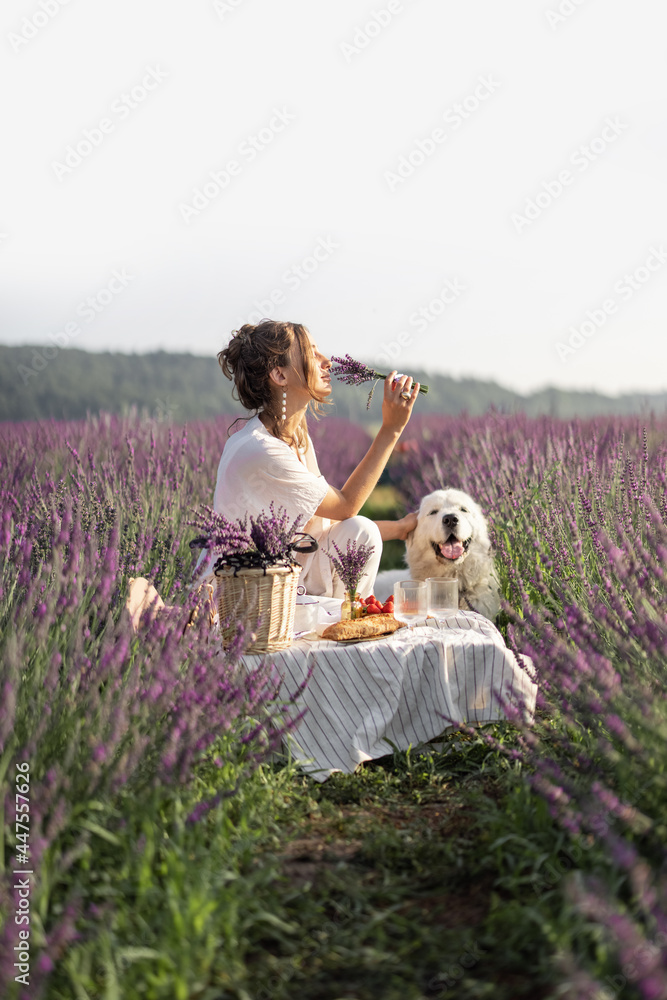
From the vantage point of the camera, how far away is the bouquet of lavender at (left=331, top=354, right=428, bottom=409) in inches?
128

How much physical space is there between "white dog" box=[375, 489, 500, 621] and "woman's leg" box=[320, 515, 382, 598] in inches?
21.5

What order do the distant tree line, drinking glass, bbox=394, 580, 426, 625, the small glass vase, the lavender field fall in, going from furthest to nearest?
the distant tree line < drinking glass, bbox=394, 580, 426, 625 < the small glass vase < the lavender field

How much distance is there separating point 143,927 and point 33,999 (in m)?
0.29

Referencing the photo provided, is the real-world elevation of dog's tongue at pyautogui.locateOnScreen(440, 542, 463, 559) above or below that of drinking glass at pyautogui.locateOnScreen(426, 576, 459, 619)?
above

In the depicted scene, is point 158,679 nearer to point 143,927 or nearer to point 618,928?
point 143,927

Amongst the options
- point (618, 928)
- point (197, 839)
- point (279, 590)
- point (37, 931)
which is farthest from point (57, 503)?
point (618, 928)

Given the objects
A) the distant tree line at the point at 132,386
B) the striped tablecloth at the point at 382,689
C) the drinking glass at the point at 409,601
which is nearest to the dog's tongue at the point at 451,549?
the drinking glass at the point at 409,601

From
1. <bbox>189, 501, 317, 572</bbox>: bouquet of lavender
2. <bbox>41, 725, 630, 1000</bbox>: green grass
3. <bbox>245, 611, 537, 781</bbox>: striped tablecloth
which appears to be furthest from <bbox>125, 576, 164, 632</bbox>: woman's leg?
<bbox>41, 725, 630, 1000</bbox>: green grass

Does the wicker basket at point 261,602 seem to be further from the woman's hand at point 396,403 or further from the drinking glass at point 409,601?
the woman's hand at point 396,403

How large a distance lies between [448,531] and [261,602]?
1590mm

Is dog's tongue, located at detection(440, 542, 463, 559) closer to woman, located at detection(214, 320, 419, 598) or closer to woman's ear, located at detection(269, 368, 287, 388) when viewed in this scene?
woman, located at detection(214, 320, 419, 598)

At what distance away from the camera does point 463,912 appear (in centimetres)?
168

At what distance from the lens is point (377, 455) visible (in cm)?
325

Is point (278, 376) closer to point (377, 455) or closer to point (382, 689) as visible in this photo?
point (377, 455)
